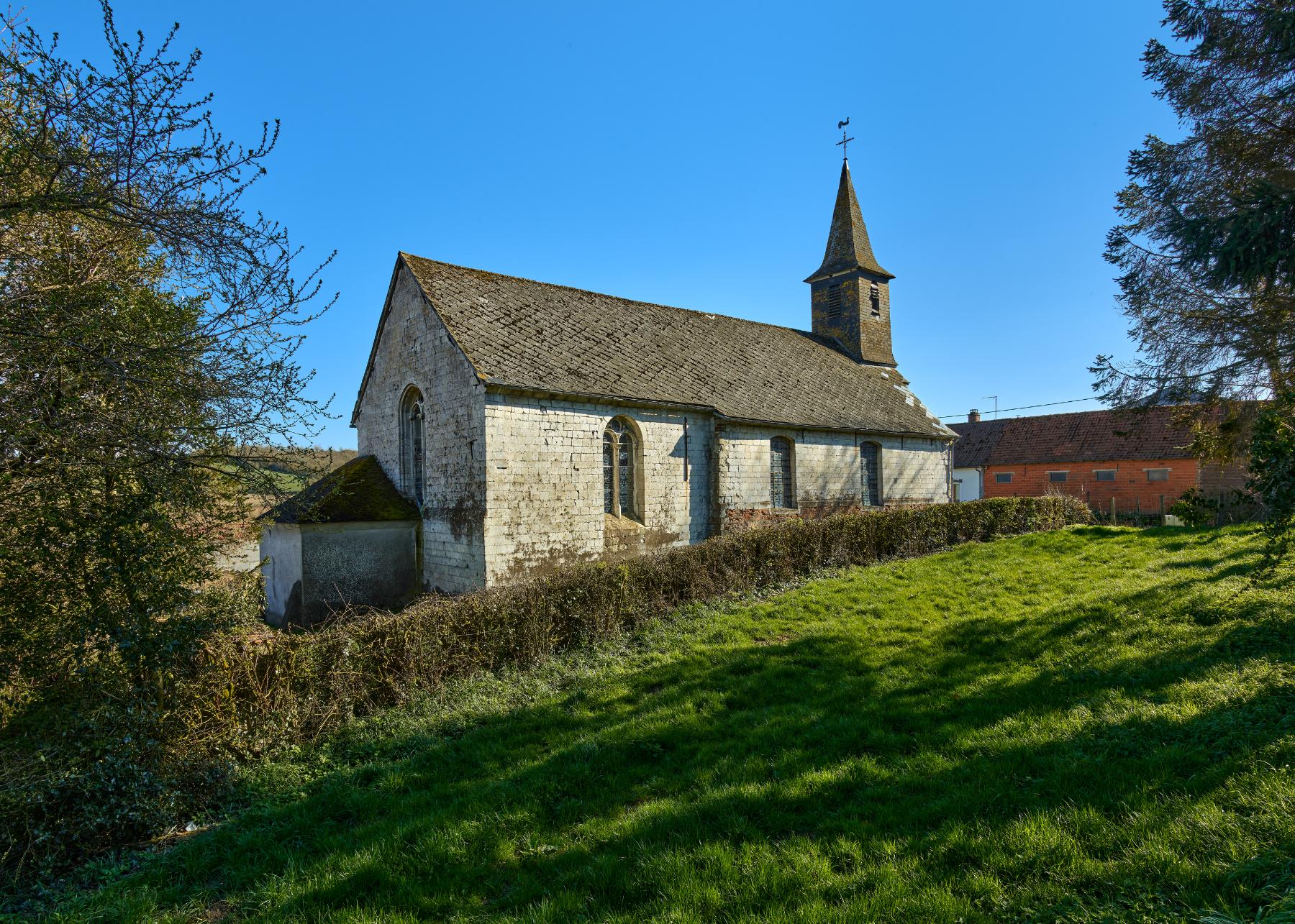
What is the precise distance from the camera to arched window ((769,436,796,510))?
60.4 ft

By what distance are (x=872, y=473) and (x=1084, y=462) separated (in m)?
18.2

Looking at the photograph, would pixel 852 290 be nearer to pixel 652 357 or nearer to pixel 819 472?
pixel 819 472

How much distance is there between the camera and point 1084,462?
32031 millimetres

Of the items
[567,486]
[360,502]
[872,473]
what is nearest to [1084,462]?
[872,473]

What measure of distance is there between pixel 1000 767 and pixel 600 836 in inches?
129

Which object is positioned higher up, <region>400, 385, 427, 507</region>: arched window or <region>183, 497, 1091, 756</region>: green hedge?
<region>400, 385, 427, 507</region>: arched window

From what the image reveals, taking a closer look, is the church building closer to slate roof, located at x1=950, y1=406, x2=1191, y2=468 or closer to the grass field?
the grass field

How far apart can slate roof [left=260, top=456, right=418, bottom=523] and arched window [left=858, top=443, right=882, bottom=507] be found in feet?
49.4

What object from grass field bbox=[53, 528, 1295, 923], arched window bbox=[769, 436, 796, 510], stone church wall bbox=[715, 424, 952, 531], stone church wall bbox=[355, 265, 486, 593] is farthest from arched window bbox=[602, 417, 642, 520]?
grass field bbox=[53, 528, 1295, 923]

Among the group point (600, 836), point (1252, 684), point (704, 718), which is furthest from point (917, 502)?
point (600, 836)

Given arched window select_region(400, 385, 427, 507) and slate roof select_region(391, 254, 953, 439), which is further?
arched window select_region(400, 385, 427, 507)

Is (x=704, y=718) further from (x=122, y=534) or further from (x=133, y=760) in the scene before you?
(x=122, y=534)

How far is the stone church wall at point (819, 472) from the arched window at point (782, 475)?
18cm

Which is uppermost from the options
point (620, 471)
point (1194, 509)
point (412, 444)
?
point (412, 444)
